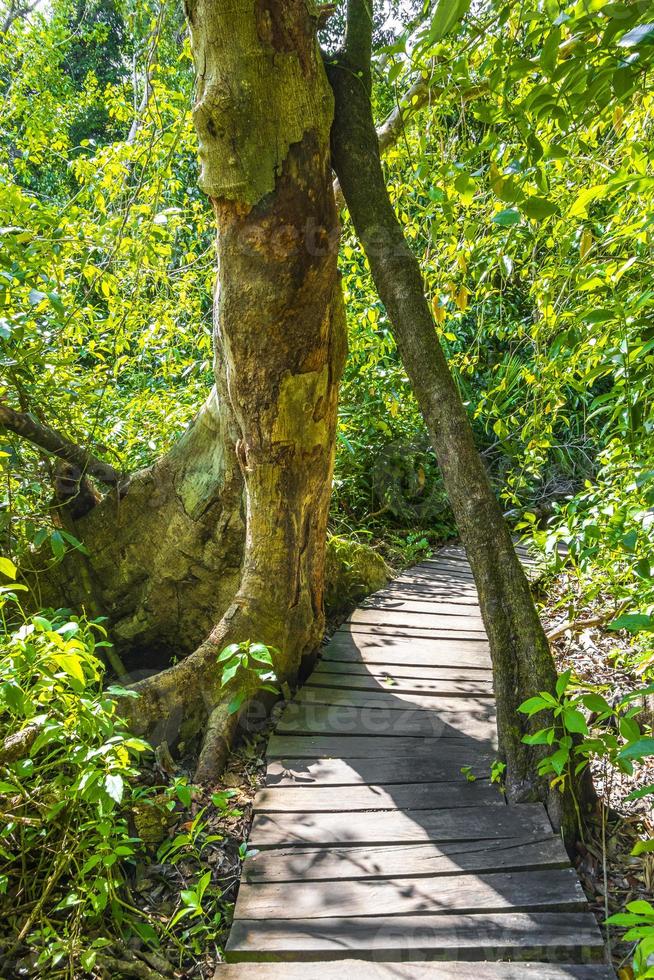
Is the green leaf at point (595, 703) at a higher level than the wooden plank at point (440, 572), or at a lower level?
higher

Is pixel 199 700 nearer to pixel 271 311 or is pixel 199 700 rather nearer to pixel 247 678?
pixel 247 678

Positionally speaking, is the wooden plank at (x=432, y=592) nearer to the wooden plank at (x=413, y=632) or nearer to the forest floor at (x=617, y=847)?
the wooden plank at (x=413, y=632)

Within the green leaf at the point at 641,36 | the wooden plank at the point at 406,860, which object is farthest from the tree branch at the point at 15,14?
the wooden plank at the point at 406,860

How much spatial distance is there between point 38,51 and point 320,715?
23.2 feet

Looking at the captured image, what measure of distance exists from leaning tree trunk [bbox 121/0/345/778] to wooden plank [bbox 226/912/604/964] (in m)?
0.88

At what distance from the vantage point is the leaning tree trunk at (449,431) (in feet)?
7.91

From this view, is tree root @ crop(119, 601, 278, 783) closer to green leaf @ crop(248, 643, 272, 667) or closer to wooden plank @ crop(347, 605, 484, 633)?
green leaf @ crop(248, 643, 272, 667)

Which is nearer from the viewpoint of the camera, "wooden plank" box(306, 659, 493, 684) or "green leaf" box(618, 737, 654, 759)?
"green leaf" box(618, 737, 654, 759)

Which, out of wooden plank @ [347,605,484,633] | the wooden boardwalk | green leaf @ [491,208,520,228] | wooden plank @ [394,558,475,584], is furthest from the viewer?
wooden plank @ [394,558,475,584]

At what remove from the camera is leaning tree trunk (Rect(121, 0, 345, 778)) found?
2311 millimetres

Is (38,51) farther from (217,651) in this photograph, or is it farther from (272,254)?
(217,651)

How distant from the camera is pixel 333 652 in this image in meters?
3.65

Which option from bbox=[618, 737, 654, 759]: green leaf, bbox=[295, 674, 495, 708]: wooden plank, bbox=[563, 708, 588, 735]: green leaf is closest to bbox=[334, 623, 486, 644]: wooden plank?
bbox=[295, 674, 495, 708]: wooden plank

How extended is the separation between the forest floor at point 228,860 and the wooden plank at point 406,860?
0.13 meters
